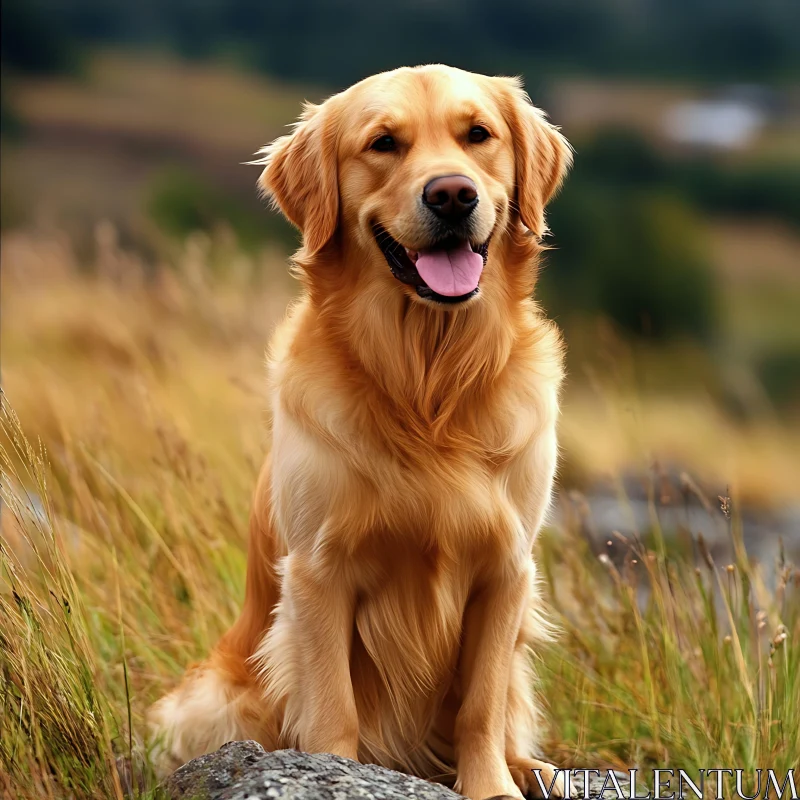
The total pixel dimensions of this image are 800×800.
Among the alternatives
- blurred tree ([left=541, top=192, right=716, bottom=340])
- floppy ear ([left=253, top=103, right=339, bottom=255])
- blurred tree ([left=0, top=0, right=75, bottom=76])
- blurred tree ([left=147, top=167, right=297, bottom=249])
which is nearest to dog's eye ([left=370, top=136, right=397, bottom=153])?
floppy ear ([left=253, top=103, right=339, bottom=255])

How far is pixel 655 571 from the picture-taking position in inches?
123

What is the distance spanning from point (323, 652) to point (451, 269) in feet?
3.18

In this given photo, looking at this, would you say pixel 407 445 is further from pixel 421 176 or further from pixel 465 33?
pixel 465 33

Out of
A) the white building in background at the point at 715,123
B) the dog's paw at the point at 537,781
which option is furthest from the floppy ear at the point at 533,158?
the white building in background at the point at 715,123

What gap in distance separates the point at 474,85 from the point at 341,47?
117ft

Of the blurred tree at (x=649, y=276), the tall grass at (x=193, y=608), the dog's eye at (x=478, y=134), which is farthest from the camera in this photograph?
the blurred tree at (x=649, y=276)

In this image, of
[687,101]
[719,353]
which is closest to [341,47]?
[687,101]

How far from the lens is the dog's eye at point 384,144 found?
2648 millimetres

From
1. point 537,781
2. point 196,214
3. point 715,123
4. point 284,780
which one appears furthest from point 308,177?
point 715,123

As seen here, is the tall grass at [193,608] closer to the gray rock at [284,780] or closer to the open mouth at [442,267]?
the gray rock at [284,780]

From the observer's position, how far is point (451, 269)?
259 cm

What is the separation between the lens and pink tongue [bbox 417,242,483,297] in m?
2.57

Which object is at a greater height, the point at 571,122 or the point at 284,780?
the point at 284,780

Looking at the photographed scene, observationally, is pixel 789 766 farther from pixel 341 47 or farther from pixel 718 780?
pixel 341 47
